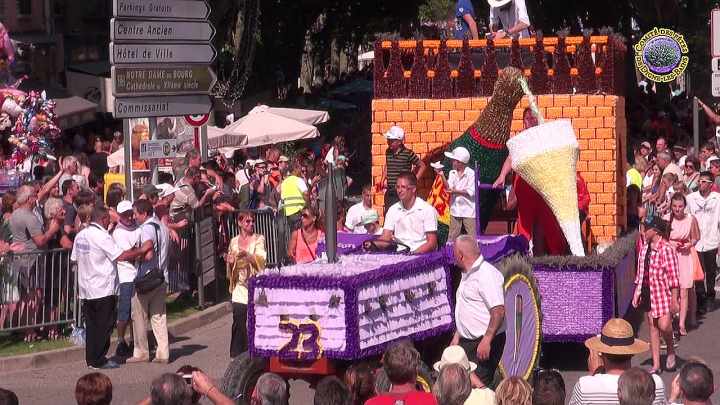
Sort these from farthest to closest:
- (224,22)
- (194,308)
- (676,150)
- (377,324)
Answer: (224,22)
(676,150)
(194,308)
(377,324)

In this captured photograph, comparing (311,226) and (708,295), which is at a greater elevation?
(311,226)

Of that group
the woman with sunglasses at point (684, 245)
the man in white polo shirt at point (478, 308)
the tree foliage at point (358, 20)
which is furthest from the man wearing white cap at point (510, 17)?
the tree foliage at point (358, 20)

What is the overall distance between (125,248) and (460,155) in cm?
343

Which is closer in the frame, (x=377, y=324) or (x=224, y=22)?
(x=377, y=324)

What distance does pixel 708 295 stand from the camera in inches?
714

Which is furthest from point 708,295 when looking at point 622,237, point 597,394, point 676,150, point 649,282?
point 597,394

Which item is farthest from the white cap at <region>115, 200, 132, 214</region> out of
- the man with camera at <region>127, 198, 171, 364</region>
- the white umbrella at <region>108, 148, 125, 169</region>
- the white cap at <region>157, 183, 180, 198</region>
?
the white umbrella at <region>108, 148, 125, 169</region>

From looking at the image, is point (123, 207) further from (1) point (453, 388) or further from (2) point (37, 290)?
(1) point (453, 388)

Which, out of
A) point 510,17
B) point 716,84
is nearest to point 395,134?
point 510,17

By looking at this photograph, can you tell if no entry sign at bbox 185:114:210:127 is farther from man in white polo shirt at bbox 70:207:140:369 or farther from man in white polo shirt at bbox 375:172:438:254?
man in white polo shirt at bbox 375:172:438:254

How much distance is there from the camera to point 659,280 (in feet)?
46.8

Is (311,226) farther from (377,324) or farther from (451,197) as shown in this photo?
(377,324)

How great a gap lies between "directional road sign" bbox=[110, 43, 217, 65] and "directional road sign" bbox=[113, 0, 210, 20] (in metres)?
0.35

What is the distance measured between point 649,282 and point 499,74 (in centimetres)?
268
